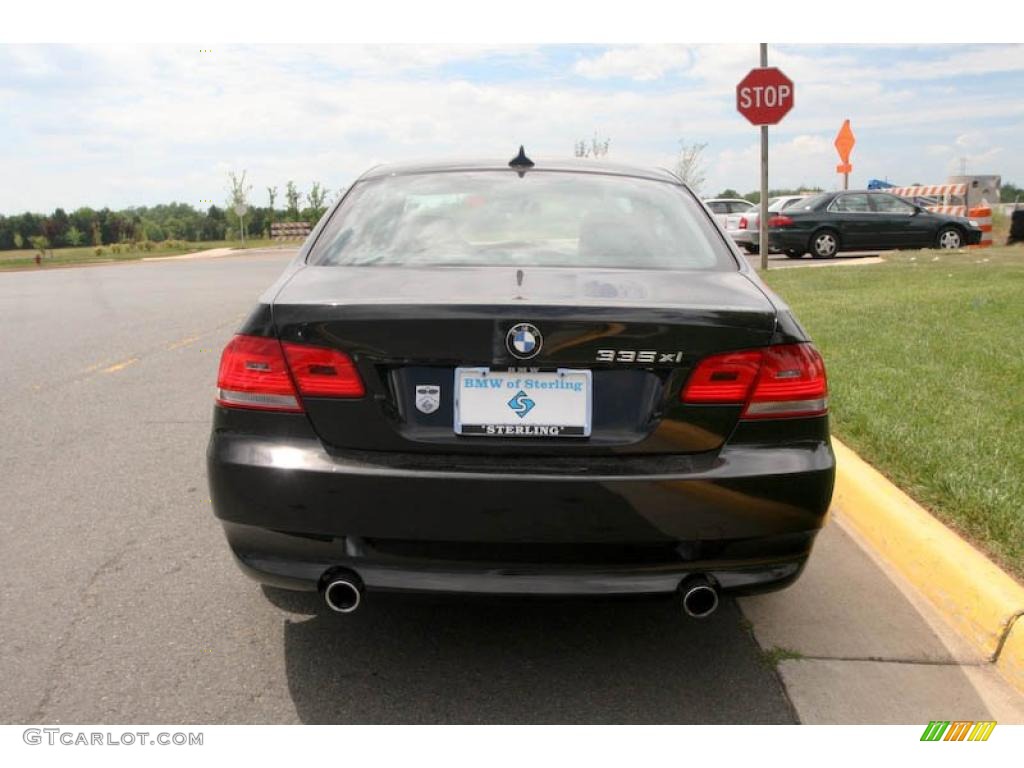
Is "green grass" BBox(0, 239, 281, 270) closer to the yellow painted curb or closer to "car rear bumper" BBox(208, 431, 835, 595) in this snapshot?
"car rear bumper" BBox(208, 431, 835, 595)

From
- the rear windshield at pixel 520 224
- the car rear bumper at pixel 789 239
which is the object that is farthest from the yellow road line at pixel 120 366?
the car rear bumper at pixel 789 239

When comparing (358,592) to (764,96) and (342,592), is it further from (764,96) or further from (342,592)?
(764,96)

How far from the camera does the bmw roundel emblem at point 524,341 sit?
2.68m

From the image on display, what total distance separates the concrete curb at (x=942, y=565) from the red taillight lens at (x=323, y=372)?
6.90 feet

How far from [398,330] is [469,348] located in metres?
0.20

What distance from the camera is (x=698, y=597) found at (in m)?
2.77

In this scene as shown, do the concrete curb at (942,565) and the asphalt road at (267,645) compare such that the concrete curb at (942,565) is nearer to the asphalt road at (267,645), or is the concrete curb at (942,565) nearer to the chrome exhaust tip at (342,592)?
the asphalt road at (267,645)

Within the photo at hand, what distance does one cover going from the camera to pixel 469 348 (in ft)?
8.82

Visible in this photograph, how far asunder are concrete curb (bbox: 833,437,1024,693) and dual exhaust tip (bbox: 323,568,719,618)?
1050 millimetres

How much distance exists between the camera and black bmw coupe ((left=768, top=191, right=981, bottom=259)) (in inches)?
816

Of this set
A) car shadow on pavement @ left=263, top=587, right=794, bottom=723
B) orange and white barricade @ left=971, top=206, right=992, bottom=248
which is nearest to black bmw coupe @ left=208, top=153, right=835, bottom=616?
car shadow on pavement @ left=263, top=587, right=794, bottom=723

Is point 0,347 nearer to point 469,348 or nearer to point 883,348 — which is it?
point 883,348

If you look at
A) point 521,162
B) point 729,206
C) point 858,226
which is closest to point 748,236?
point 858,226

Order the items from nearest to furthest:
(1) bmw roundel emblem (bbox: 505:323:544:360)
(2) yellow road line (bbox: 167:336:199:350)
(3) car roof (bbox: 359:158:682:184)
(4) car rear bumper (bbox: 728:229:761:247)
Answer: (1) bmw roundel emblem (bbox: 505:323:544:360)
(3) car roof (bbox: 359:158:682:184)
(2) yellow road line (bbox: 167:336:199:350)
(4) car rear bumper (bbox: 728:229:761:247)
